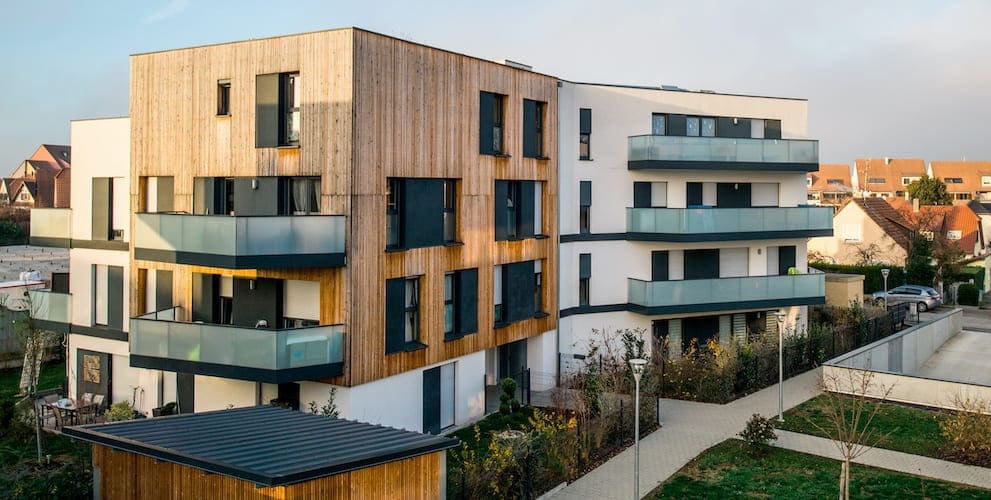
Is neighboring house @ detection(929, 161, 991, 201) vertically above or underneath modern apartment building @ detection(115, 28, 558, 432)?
above

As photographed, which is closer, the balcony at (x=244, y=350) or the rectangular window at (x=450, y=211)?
the balcony at (x=244, y=350)

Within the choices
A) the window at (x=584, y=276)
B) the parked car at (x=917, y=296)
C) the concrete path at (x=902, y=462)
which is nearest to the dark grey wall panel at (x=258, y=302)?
the window at (x=584, y=276)

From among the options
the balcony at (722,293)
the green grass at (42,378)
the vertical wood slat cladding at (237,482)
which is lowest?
the green grass at (42,378)

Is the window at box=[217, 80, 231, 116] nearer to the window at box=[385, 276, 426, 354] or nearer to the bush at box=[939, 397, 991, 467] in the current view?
the window at box=[385, 276, 426, 354]

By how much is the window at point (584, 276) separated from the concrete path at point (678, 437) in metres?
4.84

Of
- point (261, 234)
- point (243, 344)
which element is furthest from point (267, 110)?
point (243, 344)

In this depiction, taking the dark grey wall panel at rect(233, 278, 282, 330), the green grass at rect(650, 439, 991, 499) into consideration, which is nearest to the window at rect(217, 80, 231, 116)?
the dark grey wall panel at rect(233, 278, 282, 330)

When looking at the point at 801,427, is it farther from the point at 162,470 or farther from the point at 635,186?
the point at 162,470

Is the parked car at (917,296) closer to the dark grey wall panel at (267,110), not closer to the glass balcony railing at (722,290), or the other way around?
the glass balcony railing at (722,290)

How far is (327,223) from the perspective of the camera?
17516 millimetres

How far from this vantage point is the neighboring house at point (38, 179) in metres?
78.2

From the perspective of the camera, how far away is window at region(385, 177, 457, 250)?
19.2 meters

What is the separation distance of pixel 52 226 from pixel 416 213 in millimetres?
10369

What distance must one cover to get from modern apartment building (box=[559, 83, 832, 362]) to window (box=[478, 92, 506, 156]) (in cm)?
343
